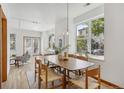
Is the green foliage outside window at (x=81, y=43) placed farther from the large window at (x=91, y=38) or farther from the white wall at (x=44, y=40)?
the white wall at (x=44, y=40)

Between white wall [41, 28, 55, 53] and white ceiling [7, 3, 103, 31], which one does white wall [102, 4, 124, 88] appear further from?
white wall [41, 28, 55, 53]

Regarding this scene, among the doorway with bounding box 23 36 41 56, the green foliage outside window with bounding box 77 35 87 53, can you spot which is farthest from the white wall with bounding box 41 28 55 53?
the green foliage outside window with bounding box 77 35 87 53

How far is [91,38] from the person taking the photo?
5.12 metres

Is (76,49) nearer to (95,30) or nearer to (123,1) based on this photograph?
(95,30)

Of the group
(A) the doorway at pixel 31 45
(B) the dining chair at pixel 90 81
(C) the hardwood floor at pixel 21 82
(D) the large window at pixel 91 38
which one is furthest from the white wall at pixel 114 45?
(A) the doorway at pixel 31 45

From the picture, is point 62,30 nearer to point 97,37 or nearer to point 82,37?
point 82,37

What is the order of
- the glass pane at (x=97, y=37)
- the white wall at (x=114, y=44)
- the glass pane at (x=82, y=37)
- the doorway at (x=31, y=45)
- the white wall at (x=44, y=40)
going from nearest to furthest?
the white wall at (x=114, y=44) → the glass pane at (x=97, y=37) → the glass pane at (x=82, y=37) → the doorway at (x=31, y=45) → the white wall at (x=44, y=40)

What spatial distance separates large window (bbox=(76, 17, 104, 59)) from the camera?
15.2 ft

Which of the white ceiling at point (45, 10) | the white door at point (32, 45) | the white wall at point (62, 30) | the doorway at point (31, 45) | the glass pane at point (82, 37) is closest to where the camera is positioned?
the white ceiling at point (45, 10)

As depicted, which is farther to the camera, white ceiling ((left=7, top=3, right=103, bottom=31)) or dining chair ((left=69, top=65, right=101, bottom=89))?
white ceiling ((left=7, top=3, right=103, bottom=31))

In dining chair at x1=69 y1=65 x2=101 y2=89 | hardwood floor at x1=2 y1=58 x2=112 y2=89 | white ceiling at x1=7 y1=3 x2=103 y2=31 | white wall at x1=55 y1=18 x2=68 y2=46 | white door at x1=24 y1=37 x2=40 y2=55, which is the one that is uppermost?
white ceiling at x1=7 y1=3 x2=103 y2=31

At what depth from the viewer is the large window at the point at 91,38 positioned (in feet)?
15.2

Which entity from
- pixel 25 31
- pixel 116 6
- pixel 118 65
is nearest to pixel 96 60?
pixel 118 65

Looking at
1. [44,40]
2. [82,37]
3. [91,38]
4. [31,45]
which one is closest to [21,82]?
[91,38]
